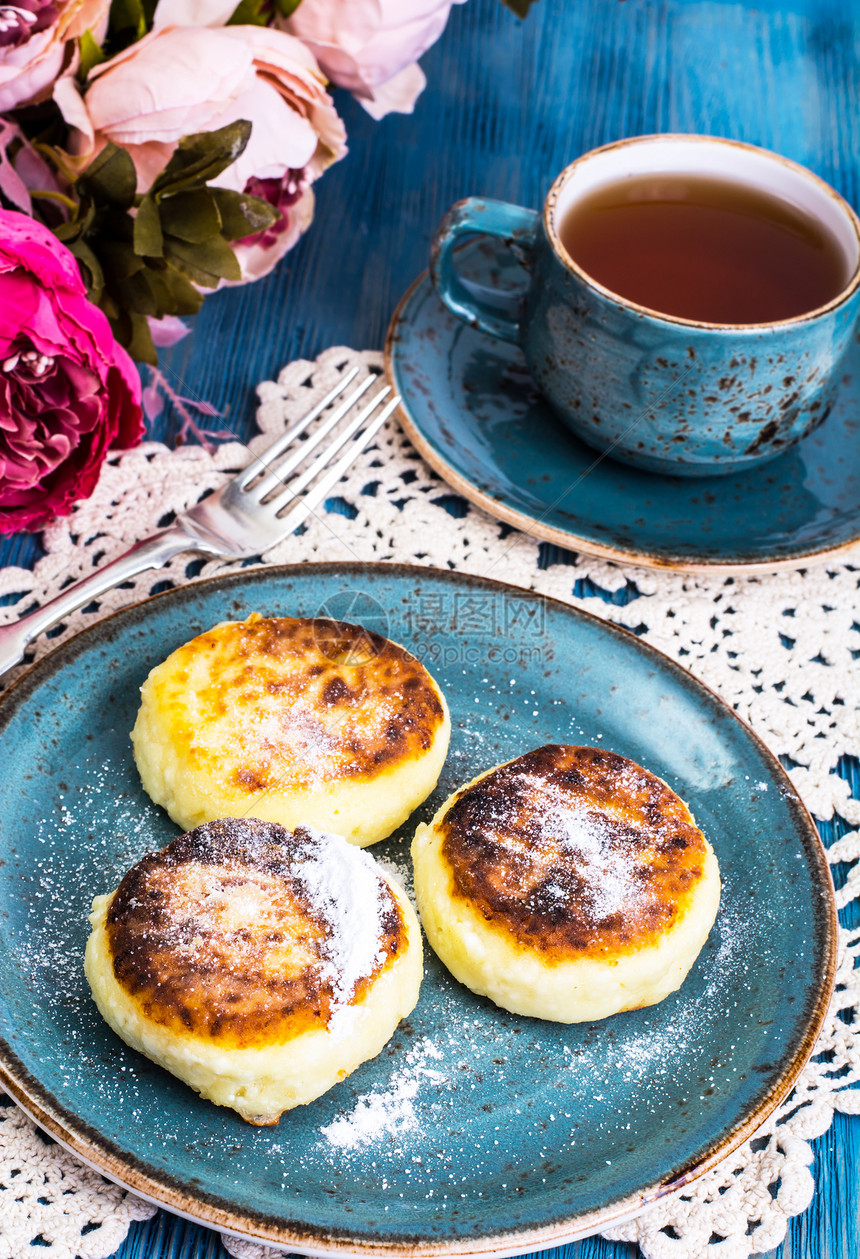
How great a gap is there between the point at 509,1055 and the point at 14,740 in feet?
1.87

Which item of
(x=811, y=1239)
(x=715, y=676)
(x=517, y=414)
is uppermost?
(x=517, y=414)

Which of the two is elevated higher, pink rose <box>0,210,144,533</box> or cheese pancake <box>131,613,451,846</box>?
pink rose <box>0,210,144,533</box>

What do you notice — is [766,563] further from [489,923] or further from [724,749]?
[489,923]

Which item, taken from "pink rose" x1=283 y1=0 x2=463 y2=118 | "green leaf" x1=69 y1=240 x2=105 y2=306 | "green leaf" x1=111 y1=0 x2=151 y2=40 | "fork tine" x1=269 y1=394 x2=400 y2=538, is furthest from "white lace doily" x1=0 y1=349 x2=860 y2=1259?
"green leaf" x1=111 y1=0 x2=151 y2=40

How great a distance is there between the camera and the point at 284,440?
4.89ft

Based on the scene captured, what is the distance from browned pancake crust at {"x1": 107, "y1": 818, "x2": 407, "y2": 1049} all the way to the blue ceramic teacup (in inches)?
26.4

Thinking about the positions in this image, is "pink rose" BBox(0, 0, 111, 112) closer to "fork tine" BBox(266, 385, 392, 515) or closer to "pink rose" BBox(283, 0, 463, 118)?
"pink rose" BBox(283, 0, 463, 118)

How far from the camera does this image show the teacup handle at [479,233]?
4.99 feet

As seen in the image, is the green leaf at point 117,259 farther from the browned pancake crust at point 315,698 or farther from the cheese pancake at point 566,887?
the cheese pancake at point 566,887

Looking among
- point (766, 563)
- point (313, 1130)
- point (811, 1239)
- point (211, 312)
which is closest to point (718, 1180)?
point (811, 1239)

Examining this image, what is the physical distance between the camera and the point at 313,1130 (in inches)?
39.1

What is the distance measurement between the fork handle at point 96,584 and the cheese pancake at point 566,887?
46cm

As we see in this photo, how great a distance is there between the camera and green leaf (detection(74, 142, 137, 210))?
4.08ft

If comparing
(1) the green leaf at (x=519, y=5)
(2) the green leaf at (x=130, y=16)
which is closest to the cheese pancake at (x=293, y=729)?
(2) the green leaf at (x=130, y=16)
